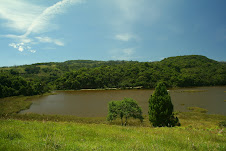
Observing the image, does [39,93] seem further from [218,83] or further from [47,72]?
[218,83]

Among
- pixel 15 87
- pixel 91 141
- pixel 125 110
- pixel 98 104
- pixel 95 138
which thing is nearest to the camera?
pixel 91 141

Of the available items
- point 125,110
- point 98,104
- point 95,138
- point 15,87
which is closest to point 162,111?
point 125,110

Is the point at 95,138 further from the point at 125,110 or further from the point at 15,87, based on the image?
the point at 15,87

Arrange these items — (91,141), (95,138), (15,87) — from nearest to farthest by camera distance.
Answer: (91,141) < (95,138) < (15,87)

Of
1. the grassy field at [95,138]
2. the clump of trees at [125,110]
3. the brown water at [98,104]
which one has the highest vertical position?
the grassy field at [95,138]

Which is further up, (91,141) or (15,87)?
(91,141)

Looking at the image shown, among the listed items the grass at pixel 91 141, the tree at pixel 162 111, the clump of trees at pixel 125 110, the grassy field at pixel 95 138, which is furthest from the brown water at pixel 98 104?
the grass at pixel 91 141

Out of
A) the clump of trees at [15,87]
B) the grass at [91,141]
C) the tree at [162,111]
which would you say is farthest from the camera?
the clump of trees at [15,87]

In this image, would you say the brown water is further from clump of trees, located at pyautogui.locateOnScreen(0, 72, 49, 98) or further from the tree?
the tree

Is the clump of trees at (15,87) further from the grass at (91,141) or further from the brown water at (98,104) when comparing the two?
the grass at (91,141)

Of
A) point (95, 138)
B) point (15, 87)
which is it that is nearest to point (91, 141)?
point (95, 138)

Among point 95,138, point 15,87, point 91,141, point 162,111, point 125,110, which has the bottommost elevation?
point 125,110

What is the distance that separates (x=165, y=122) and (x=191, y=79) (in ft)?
382

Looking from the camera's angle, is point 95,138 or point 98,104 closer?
point 95,138
